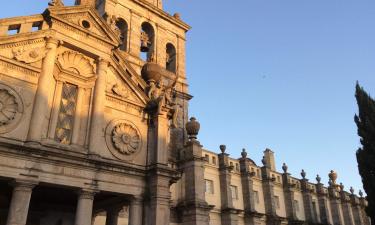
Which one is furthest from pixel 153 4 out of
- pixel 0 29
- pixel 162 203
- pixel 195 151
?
pixel 162 203

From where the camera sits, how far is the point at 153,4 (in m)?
39.2

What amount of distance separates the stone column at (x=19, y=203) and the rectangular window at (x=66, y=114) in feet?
8.87

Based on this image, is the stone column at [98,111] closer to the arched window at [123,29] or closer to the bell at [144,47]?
the arched window at [123,29]

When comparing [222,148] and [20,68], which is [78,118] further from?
[222,148]

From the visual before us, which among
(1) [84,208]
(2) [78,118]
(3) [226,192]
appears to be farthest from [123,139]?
(3) [226,192]

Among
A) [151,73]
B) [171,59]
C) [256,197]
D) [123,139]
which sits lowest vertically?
[123,139]

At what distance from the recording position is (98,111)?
1788 cm

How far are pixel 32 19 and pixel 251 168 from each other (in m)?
28.1

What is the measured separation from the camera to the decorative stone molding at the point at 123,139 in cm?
1809

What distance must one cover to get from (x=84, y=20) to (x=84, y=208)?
945 cm

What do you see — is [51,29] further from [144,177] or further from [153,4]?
[153,4]

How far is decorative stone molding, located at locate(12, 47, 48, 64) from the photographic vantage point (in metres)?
16.6

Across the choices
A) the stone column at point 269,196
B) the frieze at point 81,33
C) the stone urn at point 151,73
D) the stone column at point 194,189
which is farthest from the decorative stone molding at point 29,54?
the stone column at point 269,196

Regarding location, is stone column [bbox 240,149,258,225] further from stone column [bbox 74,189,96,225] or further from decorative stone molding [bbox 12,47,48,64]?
decorative stone molding [bbox 12,47,48,64]
